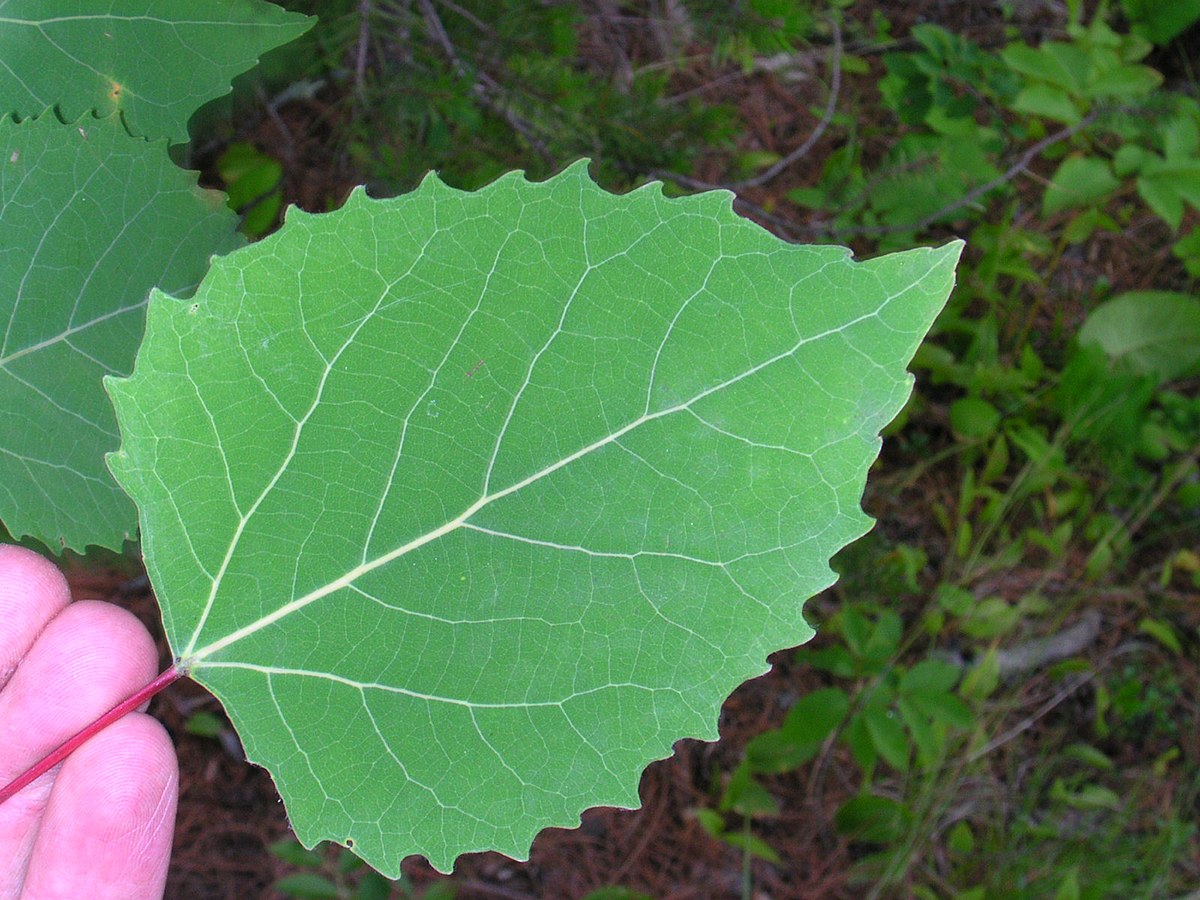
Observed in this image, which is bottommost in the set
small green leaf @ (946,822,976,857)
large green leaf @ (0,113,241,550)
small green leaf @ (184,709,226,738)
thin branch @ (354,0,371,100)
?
small green leaf @ (946,822,976,857)

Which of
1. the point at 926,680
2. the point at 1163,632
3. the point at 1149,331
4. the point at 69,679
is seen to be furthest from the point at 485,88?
the point at 1163,632

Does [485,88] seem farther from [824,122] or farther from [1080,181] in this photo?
[1080,181]

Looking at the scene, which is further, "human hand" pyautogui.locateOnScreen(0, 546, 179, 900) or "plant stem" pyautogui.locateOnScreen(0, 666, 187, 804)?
"human hand" pyautogui.locateOnScreen(0, 546, 179, 900)

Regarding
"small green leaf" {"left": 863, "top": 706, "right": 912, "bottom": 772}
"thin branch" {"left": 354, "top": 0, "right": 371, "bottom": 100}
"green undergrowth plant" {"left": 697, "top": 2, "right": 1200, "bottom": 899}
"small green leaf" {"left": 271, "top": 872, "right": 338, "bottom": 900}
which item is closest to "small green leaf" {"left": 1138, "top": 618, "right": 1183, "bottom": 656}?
"green undergrowth plant" {"left": 697, "top": 2, "right": 1200, "bottom": 899}

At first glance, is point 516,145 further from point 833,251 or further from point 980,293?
point 980,293

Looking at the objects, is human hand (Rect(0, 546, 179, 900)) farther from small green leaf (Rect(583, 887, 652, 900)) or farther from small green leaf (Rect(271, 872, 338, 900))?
small green leaf (Rect(583, 887, 652, 900))

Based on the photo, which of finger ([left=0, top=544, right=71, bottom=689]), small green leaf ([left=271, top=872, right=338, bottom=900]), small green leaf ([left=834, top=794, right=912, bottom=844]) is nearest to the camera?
finger ([left=0, top=544, right=71, bottom=689])

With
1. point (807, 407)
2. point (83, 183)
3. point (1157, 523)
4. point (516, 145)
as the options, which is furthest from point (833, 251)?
point (1157, 523)
